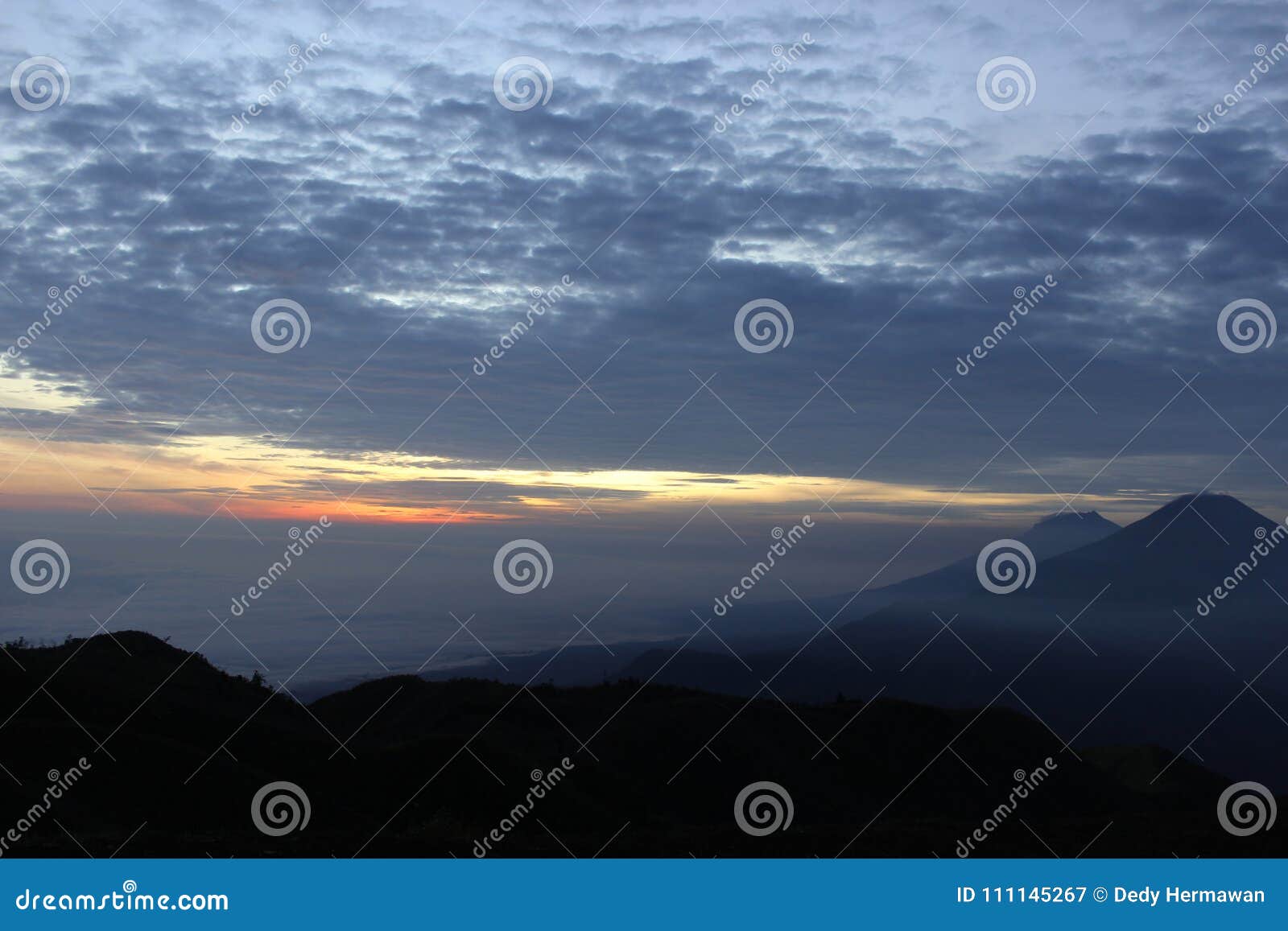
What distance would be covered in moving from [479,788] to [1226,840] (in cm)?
1730

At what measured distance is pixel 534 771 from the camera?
26875 mm

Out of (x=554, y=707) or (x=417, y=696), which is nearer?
(x=554, y=707)

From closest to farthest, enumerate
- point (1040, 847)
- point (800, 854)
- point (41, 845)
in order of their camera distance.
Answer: point (41, 845)
point (800, 854)
point (1040, 847)

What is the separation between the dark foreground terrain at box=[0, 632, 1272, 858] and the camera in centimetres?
1997

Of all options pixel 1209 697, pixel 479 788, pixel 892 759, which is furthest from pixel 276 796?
pixel 1209 697

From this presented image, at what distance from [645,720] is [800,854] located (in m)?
14.9

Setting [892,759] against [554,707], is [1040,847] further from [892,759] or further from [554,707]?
[554,707]

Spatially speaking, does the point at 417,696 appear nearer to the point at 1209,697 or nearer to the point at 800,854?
the point at 800,854

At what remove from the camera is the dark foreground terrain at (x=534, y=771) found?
1997cm

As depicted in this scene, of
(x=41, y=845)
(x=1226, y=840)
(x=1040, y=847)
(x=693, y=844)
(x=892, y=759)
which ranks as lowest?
(x=41, y=845)

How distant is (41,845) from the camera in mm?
17562

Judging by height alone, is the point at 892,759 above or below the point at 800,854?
above

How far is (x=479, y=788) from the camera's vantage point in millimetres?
25750

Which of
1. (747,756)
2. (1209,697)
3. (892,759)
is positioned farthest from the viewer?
(1209,697)
